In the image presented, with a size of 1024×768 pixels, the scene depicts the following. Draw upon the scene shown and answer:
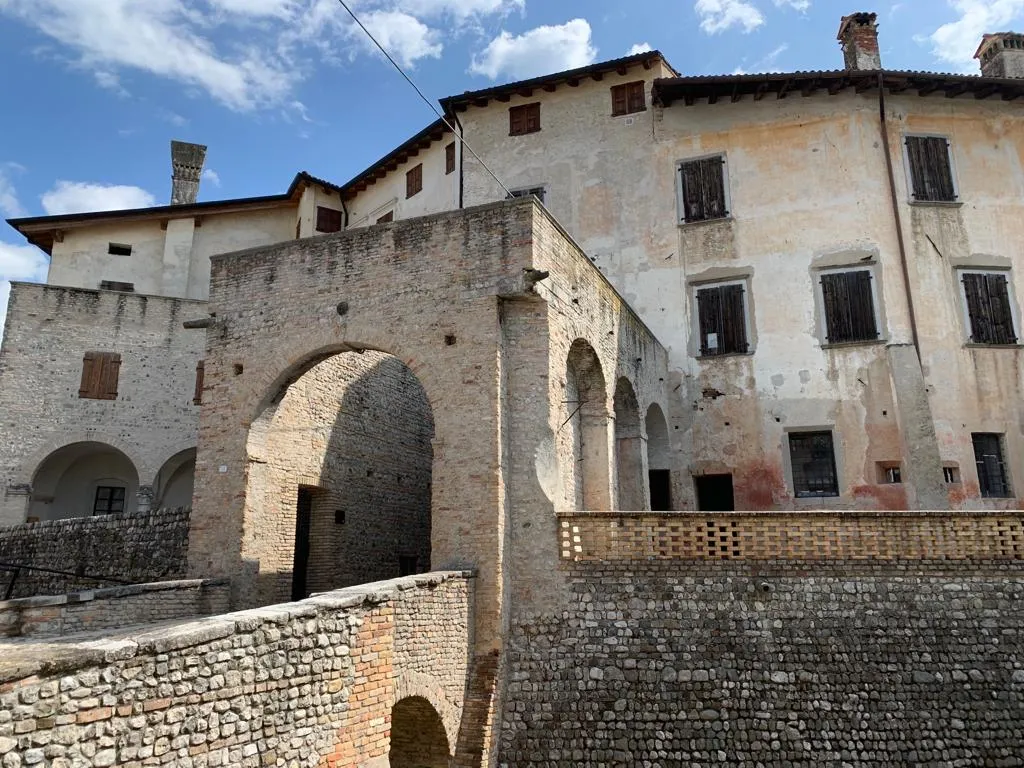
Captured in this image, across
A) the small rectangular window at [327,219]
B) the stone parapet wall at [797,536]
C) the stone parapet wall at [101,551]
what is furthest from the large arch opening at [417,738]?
the small rectangular window at [327,219]

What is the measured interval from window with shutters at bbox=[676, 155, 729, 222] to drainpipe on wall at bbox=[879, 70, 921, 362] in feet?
11.2

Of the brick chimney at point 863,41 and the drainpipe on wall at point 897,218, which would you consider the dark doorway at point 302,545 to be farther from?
the brick chimney at point 863,41

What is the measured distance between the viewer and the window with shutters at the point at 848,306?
1590 cm

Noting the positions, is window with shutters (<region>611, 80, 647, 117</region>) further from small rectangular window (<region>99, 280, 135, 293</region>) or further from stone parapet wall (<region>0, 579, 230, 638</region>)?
small rectangular window (<region>99, 280, 135, 293</region>)

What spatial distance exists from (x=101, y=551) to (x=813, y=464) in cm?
1415

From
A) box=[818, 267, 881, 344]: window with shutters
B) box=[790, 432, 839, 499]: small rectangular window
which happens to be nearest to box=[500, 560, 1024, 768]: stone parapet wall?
box=[790, 432, 839, 499]: small rectangular window

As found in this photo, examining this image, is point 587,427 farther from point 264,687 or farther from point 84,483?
point 84,483

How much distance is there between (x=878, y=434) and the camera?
15383 millimetres

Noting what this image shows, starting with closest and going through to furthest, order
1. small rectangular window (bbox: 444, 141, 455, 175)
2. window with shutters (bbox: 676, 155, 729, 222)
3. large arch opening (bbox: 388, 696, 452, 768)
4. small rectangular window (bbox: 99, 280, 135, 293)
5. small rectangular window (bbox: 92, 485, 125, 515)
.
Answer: large arch opening (bbox: 388, 696, 452, 768), window with shutters (bbox: 676, 155, 729, 222), small rectangular window (bbox: 444, 141, 455, 175), small rectangular window (bbox: 92, 485, 125, 515), small rectangular window (bbox: 99, 280, 135, 293)

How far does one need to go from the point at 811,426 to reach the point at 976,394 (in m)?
3.30

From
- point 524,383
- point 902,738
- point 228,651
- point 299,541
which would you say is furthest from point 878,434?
point 228,651

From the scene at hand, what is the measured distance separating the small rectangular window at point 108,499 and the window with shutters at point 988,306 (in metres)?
21.9

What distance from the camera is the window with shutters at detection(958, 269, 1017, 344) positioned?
15.8 metres

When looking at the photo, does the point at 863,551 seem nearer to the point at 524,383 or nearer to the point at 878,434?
the point at 524,383
